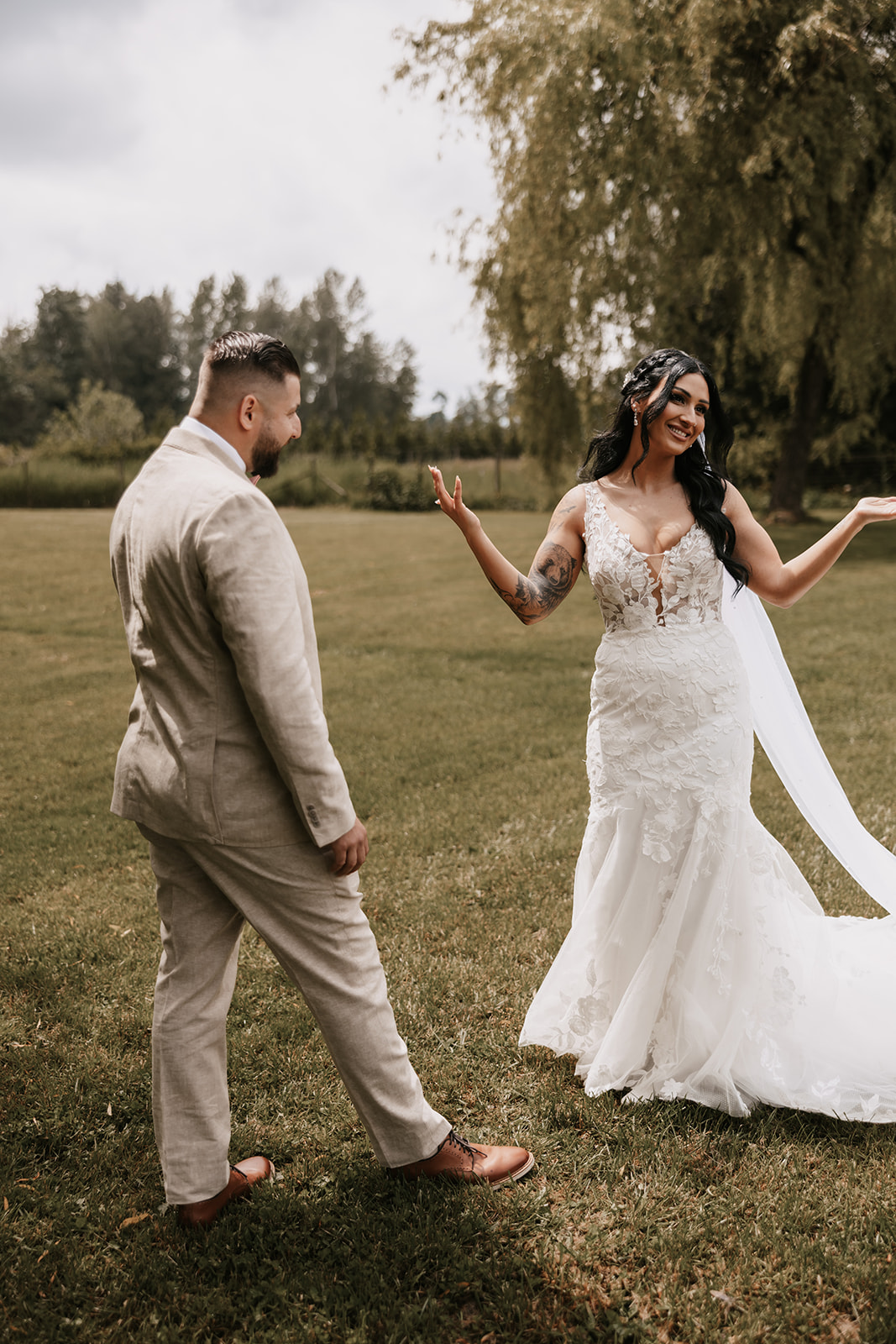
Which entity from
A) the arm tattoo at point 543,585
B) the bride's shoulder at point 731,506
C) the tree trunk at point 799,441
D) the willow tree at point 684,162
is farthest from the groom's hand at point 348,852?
the tree trunk at point 799,441

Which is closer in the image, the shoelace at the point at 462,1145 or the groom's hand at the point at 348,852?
the groom's hand at the point at 348,852

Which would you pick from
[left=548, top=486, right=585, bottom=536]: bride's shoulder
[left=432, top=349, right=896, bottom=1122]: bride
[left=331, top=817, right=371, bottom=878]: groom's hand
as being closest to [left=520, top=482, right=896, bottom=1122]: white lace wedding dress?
[left=432, top=349, right=896, bottom=1122]: bride

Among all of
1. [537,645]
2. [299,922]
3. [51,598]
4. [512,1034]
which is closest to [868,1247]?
[512,1034]

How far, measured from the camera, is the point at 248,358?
2.29 m

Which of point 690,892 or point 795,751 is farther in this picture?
point 795,751

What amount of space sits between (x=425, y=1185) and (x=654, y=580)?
196 cm

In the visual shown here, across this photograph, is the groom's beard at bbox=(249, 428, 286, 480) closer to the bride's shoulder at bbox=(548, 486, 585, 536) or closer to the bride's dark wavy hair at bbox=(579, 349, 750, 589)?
the bride's shoulder at bbox=(548, 486, 585, 536)

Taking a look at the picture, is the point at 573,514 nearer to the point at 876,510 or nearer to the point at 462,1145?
the point at 876,510

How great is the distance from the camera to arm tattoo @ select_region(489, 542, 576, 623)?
130 inches

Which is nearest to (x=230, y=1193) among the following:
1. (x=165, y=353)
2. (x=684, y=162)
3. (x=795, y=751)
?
(x=795, y=751)

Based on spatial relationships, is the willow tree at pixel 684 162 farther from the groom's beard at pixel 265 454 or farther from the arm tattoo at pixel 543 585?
the groom's beard at pixel 265 454

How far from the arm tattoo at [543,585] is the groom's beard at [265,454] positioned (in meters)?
1.06

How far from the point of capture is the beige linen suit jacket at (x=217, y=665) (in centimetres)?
213

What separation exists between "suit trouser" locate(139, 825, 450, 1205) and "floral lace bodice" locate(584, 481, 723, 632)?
53.3 inches
